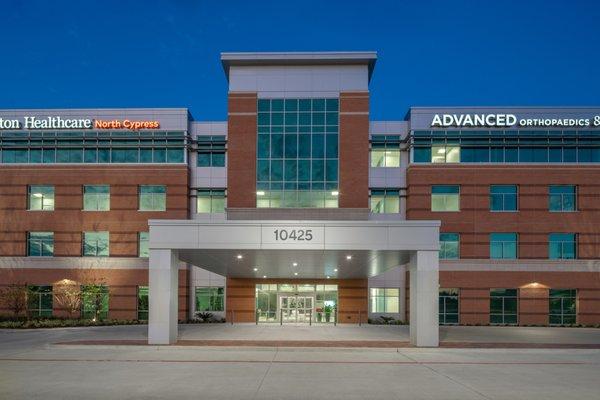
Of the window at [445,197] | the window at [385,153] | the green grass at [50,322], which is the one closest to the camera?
the green grass at [50,322]

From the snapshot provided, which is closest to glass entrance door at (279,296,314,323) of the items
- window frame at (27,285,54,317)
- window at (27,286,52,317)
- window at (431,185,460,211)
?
window at (431,185,460,211)

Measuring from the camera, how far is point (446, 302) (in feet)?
137

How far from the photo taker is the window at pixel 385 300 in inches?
1699

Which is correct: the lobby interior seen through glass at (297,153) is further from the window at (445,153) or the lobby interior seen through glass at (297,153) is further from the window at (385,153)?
the window at (445,153)

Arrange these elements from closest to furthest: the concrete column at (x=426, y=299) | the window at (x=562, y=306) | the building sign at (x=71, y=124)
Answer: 1. the concrete column at (x=426, y=299)
2. the window at (x=562, y=306)
3. the building sign at (x=71, y=124)

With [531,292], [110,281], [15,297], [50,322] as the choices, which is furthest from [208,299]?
[531,292]

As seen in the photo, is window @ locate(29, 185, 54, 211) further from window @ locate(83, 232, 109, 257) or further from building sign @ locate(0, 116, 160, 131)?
building sign @ locate(0, 116, 160, 131)

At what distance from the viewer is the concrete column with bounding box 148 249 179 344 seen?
2544 cm

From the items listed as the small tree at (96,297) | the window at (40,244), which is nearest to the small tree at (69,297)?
the small tree at (96,297)

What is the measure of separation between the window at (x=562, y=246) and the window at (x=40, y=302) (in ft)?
119

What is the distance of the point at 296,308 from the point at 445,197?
45.2 feet

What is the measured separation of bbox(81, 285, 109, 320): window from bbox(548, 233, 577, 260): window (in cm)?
3214

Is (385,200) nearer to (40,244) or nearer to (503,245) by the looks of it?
(503,245)

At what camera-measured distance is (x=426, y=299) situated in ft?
83.8
